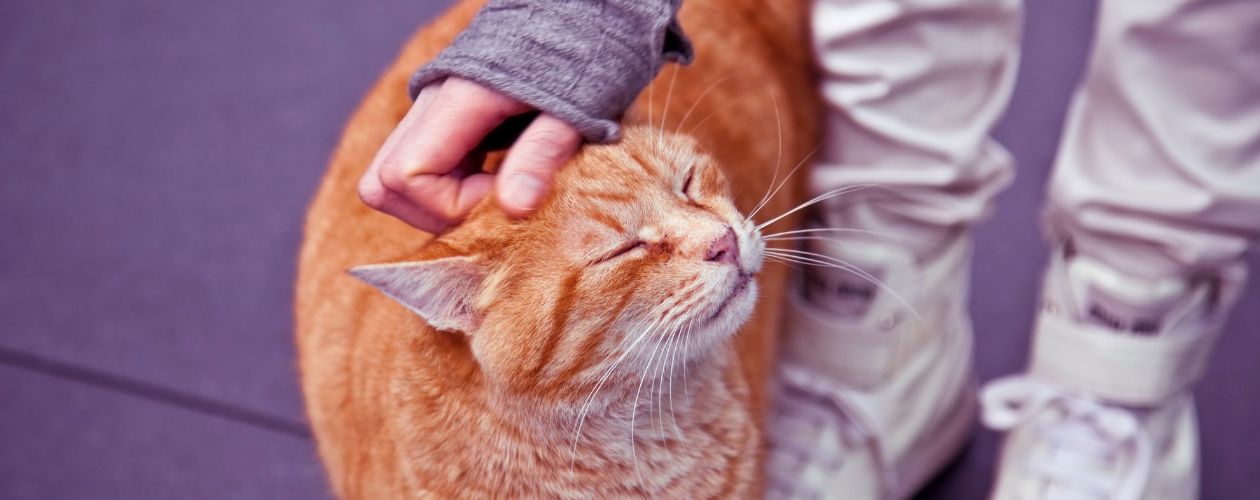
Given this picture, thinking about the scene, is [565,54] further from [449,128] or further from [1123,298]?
[1123,298]

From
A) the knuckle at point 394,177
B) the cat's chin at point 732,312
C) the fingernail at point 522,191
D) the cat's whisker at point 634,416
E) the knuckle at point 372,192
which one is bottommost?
the cat's whisker at point 634,416

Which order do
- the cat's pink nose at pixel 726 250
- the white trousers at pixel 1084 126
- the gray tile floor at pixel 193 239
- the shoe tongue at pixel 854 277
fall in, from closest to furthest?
1. the cat's pink nose at pixel 726 250
2. the white trousers at pixel 1084 126
3. the shoe tongue at pixel 854 277
4. the gray tile floor at pixel 193 239

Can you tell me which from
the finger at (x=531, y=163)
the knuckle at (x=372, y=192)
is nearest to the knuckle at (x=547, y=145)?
the finger at (x=531, y=163)

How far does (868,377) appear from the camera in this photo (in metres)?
1.31

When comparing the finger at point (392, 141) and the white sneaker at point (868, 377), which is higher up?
the finger at point (392, 141)

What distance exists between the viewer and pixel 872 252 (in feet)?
4.09

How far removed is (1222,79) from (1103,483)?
50 centimetres

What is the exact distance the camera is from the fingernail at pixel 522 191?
79 centimetres

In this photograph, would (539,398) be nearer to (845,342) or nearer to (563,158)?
(563,158)

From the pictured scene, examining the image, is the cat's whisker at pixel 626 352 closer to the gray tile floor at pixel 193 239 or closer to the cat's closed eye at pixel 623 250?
the cat's closed eye at pixel 623 250

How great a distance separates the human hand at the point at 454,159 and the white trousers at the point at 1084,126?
1.44 feet

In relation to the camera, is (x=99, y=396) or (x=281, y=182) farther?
(x=281, y=182)

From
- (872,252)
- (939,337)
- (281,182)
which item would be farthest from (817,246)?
(281,182)

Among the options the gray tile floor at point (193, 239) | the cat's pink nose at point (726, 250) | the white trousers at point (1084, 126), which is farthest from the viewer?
the gray tile floor at point (193, 239)
